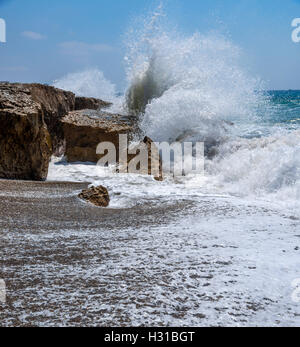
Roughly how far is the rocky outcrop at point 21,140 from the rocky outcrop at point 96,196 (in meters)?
1.20

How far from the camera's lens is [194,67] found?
30.1 feet

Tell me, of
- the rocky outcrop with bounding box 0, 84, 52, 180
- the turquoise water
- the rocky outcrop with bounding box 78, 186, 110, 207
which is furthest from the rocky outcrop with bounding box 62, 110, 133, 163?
the turquoise water

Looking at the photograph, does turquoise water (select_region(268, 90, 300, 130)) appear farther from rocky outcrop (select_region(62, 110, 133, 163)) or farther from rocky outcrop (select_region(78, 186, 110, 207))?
rocky outcrop (select_region(78, 186, 110, 207))

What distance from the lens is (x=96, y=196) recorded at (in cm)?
366

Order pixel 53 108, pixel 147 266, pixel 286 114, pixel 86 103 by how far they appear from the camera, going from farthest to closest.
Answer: pixel 286 114, pixel 86 103, pixel 53 108, pixel 147 266

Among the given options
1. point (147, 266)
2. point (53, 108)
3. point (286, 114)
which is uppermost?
point (286, 114)

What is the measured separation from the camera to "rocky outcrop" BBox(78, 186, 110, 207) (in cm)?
362

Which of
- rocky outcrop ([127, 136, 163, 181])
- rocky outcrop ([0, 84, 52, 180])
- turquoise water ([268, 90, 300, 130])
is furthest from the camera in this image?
turquoise water ([268, 90, 300, 130])

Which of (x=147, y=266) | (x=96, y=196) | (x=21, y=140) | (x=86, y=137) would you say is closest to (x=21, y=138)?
(x=21, y=140)

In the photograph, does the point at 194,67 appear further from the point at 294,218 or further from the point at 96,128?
the point at 294,218

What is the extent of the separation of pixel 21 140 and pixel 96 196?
1520 mm

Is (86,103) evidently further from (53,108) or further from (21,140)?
(21,140)

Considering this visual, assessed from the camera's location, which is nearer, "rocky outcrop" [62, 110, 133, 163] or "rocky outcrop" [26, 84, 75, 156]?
"rocky outcrop" [62, 110, 133, 163]

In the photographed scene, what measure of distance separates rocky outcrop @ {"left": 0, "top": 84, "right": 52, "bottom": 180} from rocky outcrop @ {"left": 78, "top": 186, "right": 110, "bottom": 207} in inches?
47.1
